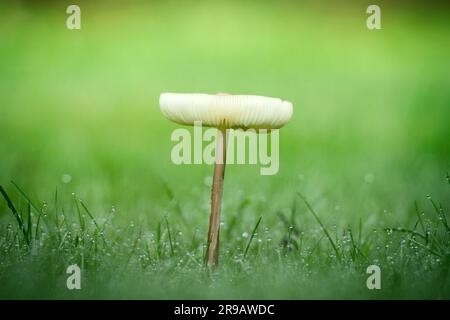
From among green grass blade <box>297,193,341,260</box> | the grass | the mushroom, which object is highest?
the mushroom

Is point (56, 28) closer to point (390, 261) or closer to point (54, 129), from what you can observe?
point (54, 129)

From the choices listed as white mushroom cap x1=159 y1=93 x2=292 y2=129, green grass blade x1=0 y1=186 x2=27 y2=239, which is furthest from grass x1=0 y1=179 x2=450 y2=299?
white mushroom cap x1=159 y1=93 x2=292 y2=129

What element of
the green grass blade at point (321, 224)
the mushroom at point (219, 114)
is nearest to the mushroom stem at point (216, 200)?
the mushroom at point (219, 114)

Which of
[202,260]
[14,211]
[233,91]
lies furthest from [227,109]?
[14,211]

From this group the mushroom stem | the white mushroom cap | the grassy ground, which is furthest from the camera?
the grassy ground

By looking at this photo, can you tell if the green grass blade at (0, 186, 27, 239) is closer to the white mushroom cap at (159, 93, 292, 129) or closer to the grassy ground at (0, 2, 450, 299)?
the grassy ground at (0, 2, 450, 299)
